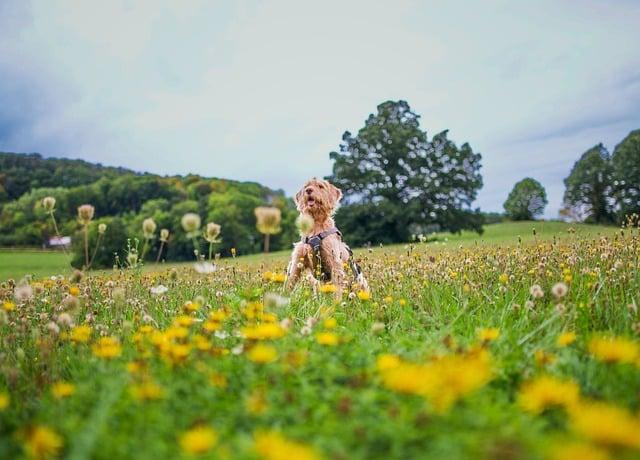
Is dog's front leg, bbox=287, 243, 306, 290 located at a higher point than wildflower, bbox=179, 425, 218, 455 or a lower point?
higher

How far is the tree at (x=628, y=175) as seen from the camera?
140 feet

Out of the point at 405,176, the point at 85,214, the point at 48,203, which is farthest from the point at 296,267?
the point at 405,176

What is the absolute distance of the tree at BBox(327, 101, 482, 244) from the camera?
115 ft

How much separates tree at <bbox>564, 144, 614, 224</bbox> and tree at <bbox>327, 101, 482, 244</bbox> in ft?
57.6

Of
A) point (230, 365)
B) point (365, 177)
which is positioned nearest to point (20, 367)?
point (230, 365)

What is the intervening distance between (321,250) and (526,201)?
227 ft

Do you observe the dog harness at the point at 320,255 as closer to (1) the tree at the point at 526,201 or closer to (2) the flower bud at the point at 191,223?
(2) the flower bud at the point at 191,223

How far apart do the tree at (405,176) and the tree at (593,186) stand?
1755cm

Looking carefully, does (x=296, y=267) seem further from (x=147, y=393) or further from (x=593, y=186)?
(x=593, y=186)

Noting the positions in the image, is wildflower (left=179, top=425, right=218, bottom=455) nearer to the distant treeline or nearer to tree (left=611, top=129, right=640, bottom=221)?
the distant treeline

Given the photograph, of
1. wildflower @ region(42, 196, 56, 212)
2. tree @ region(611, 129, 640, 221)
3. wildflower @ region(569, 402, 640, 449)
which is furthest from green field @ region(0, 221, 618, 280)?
tree @ region(611, 129, 640, 221)

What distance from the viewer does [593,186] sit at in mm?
48344

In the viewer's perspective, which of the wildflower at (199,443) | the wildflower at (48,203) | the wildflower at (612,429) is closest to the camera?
the wildflower at (612,429)

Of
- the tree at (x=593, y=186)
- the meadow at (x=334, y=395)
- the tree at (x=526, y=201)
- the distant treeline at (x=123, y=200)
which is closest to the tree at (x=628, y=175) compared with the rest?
the tree at (x=593, y=186)
